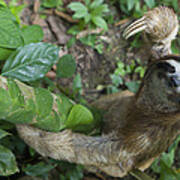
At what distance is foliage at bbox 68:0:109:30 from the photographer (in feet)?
8.96

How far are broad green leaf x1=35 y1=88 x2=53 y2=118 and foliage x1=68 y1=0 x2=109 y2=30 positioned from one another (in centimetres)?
158

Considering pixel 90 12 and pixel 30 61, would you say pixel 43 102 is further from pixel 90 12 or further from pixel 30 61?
pixel 90 12

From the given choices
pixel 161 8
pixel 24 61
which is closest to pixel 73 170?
pixel 24 61

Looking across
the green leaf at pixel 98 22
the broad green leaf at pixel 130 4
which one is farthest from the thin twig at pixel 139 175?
the broad green leaf at pixel 130 4

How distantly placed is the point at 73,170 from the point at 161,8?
164 cm

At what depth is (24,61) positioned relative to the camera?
1.51 m

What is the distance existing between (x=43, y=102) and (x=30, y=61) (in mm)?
317

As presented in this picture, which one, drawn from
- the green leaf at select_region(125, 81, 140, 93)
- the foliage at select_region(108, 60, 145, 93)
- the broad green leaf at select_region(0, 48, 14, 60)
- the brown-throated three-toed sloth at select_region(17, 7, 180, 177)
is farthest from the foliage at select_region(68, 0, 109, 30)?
the broad green leaf at select_region(0, 48, 14, 60)

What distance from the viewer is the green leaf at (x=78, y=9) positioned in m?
2.70

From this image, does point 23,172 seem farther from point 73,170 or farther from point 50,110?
point 50,110

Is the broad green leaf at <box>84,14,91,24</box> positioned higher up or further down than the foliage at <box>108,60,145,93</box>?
higher up

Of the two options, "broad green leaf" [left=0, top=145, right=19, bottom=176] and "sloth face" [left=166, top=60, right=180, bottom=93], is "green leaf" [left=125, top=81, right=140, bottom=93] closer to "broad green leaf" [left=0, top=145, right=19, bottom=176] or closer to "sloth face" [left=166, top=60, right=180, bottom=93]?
"sloth face" [left=166, top=60, right=180, bottom=93]

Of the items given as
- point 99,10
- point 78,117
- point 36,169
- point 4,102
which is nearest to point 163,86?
point 78,117

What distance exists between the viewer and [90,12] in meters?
2.86
